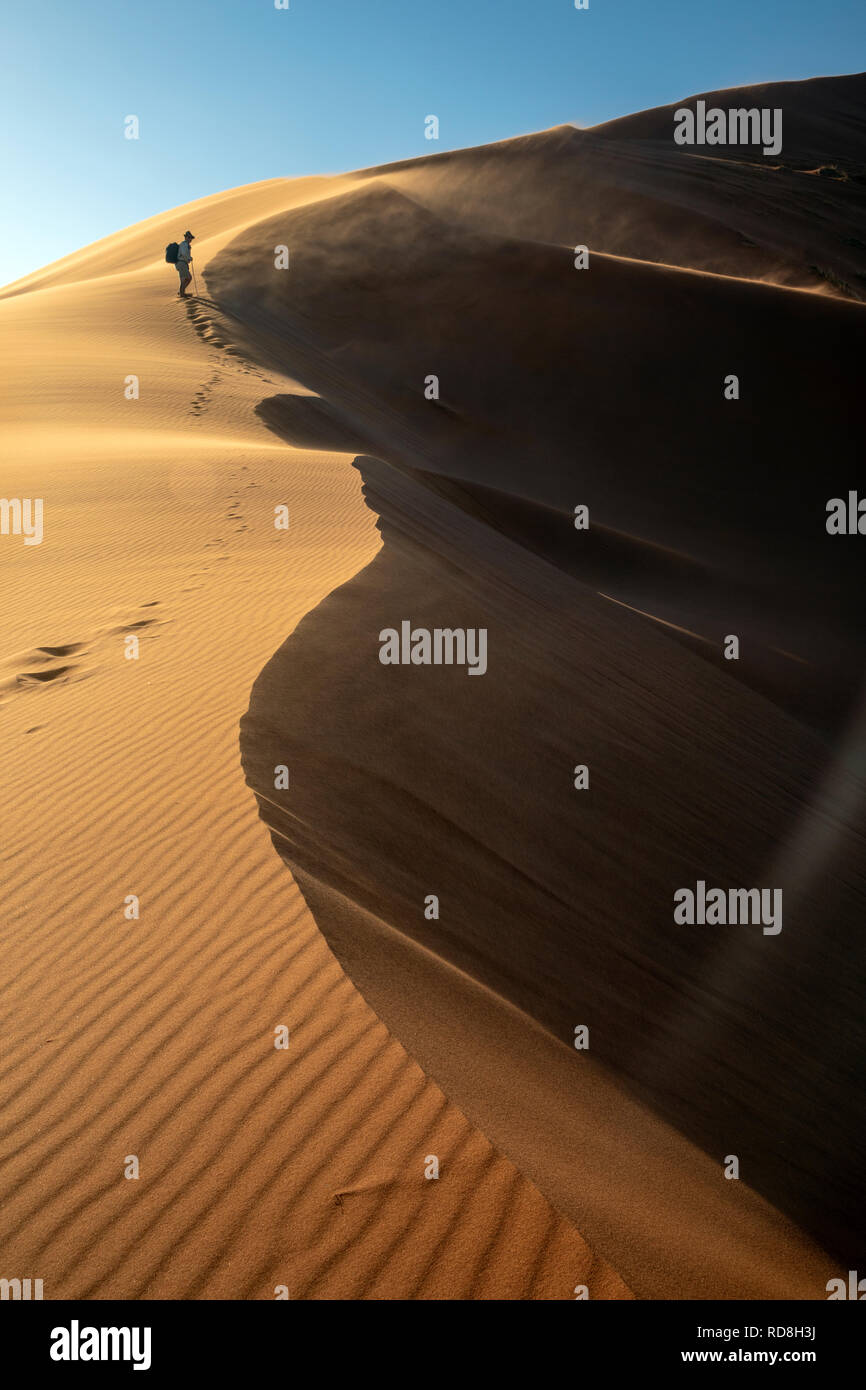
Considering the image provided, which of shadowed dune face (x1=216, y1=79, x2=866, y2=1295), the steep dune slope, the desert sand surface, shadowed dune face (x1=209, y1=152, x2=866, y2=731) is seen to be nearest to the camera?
the steep dune slope

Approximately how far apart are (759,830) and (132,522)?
22.2 feet

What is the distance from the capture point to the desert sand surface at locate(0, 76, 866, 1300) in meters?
2.68

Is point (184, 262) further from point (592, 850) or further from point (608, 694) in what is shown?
point (592, 850)

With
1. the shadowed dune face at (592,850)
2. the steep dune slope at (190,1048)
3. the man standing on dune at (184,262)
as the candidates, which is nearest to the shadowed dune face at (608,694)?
the shadowed dune face at (592,850)

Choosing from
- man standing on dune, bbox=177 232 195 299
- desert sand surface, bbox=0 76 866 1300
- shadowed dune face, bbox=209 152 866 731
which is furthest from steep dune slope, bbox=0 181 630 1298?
man standing on dune, bbox=177 232 195 299

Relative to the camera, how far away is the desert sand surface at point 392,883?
2676mm

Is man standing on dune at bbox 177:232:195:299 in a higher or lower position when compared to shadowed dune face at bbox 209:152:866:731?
higher

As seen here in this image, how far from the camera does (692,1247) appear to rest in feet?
9.50

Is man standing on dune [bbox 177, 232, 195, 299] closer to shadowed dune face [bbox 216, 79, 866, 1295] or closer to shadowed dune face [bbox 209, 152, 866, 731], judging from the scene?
shadowed dune face [bbox 216, 79, 866, 1295]

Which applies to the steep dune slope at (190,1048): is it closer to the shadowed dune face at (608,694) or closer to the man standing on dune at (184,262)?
the shadowed dune face at (608,694)

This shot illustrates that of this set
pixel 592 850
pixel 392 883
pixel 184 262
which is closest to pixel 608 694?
pixel 592 850

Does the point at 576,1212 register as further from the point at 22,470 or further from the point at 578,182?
the point at 578,182

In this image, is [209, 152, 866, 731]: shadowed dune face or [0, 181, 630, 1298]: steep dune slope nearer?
[0, 181, 630, 1298]: steep dune slope

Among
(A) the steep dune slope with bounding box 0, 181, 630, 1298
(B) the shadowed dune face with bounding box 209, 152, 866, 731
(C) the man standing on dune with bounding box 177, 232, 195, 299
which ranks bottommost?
(A) the steep dune slope with bounding box 0, 181, 630, 1298
